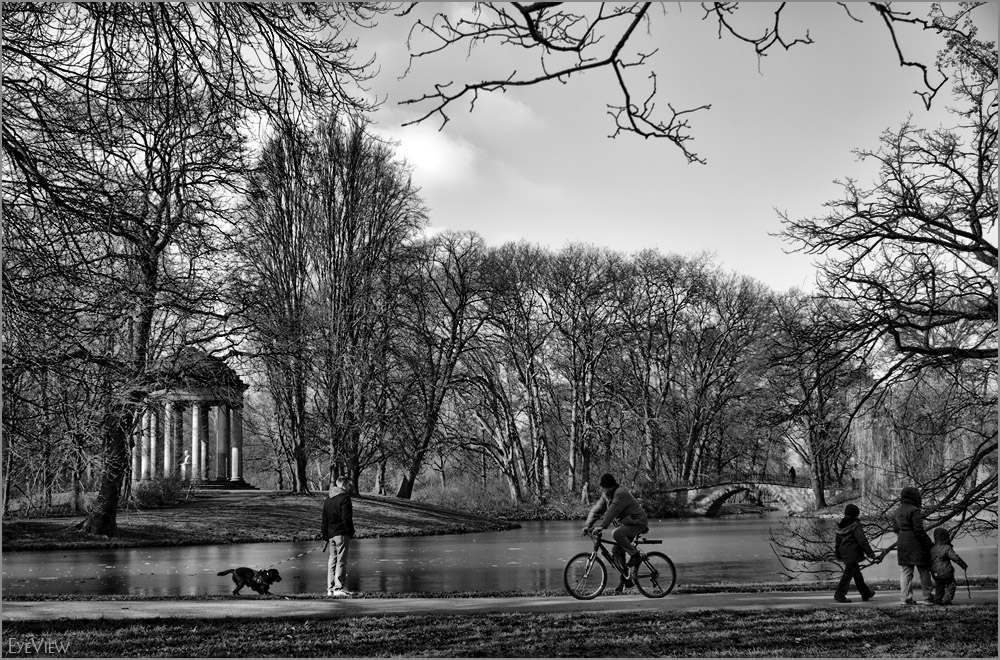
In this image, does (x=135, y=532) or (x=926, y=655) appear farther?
(x=135, y=532)

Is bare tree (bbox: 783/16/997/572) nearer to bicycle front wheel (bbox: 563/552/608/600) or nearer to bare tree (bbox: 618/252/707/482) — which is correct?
bicycle front wheel (bbox: 563/552/608/600)

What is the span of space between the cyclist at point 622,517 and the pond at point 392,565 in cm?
313

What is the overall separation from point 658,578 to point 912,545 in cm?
327

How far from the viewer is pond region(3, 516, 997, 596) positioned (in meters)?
16.8

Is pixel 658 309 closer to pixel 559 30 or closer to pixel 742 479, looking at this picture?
pixel 742 479

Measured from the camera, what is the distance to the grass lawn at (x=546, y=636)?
920cm

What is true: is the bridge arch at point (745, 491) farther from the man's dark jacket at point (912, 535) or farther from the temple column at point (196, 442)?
the man's dark jacket at point (912, 535)

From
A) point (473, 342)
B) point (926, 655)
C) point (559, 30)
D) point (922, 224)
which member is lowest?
point (926, 655)

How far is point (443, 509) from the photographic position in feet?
134

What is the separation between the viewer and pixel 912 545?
496 inches

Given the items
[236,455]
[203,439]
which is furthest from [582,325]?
[203,439]

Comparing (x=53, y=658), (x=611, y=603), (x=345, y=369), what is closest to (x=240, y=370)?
(x=345, y=369)

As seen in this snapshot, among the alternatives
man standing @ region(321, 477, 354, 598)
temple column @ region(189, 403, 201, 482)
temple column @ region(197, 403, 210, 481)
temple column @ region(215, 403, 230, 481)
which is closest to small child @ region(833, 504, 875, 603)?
man standing @ region(321, 477, 354, 598)

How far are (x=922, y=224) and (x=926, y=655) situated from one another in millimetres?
7947
